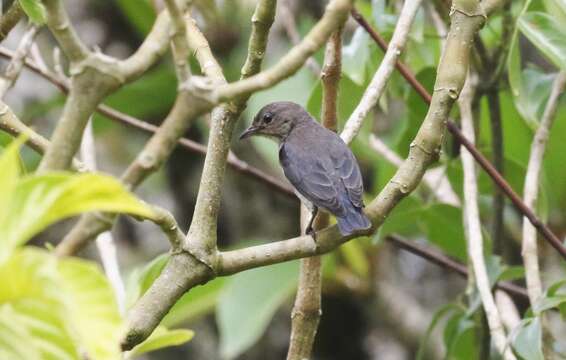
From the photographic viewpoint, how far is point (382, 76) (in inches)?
113

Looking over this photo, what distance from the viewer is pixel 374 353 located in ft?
20.7

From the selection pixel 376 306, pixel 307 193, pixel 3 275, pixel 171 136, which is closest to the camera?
pixel 3 275

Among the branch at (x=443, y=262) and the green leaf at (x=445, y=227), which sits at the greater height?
the green leaf at (x=445, y=227)

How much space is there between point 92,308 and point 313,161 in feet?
9.51

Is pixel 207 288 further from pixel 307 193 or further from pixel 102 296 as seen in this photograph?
pixel 102 296

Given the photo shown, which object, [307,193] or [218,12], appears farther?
[218,12]

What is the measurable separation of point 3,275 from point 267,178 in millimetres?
2967

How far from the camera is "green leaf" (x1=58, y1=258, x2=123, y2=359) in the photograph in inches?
49.4

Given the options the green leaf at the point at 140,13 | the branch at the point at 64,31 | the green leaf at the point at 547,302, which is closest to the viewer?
the branch at the point at 64,31

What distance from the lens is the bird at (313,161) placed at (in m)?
3.54

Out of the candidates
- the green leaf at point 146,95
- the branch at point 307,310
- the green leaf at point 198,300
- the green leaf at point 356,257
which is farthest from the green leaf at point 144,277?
the green leaf at point 146,95

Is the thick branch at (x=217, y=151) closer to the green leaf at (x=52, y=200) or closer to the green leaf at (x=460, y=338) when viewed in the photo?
the green leaf at (x=52, y=200)

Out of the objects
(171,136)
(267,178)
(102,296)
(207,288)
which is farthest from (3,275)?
(207,288)

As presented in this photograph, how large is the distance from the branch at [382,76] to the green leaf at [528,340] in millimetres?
865
